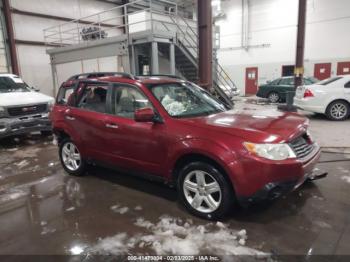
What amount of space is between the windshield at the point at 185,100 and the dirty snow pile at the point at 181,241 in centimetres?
127

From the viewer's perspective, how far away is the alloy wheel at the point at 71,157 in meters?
4.63

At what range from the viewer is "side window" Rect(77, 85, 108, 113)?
4.07 m

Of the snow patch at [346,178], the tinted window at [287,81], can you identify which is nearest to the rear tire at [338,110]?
the snow patch at [346,178]

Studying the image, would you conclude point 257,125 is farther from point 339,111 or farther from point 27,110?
point 339,111

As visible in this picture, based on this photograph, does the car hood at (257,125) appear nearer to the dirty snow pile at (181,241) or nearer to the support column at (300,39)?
the dirty snow pile at (181,241)

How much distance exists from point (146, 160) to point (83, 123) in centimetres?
131

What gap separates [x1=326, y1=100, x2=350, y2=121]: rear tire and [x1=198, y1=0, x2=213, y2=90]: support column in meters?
3.93

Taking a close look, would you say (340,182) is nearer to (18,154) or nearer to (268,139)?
(268,139)

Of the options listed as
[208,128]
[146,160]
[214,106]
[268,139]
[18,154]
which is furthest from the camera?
[18,154]

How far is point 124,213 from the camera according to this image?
11.1 ft

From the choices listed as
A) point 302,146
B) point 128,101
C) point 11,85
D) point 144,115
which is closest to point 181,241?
point 144,115

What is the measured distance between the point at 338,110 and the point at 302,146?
6677 mm

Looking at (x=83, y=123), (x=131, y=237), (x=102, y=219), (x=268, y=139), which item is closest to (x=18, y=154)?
(x=83, y=123)

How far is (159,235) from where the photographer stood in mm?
2869
